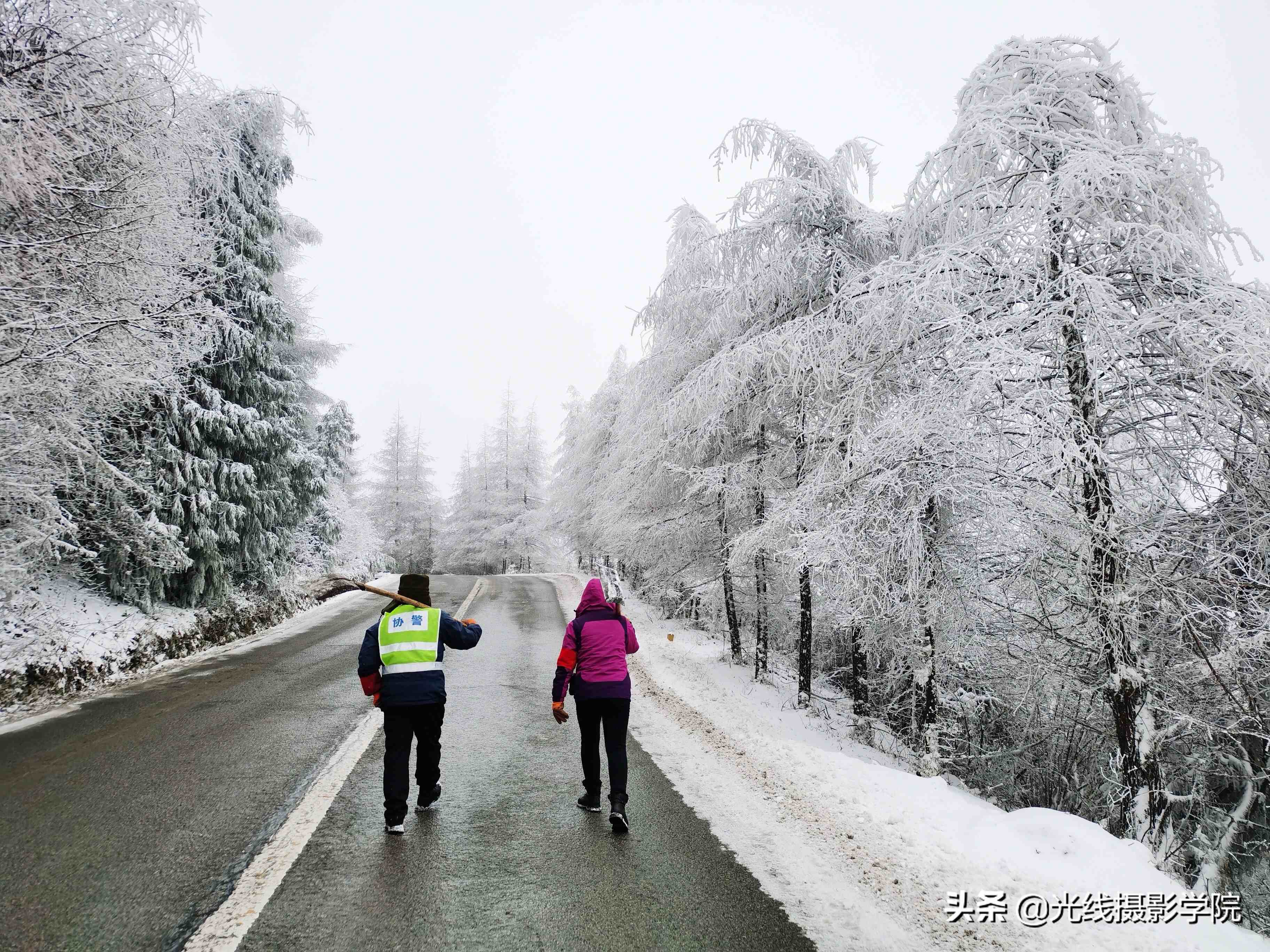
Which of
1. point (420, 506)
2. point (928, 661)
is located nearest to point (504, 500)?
point (420, 506)

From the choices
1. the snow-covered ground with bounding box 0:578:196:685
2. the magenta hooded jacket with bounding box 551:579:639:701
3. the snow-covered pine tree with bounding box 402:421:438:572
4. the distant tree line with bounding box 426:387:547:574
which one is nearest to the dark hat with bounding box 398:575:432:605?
the magenta hooded jacket with bounding box 551:579:639:701

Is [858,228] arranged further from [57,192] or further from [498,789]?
[57,192]

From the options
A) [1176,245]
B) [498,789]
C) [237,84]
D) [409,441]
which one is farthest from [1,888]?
[409,441]

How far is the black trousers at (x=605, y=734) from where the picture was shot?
15.8 ft

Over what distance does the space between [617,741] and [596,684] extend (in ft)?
1.47

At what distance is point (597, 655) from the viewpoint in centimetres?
506

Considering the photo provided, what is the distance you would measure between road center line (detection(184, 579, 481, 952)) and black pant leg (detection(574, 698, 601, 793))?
1889 millimetres

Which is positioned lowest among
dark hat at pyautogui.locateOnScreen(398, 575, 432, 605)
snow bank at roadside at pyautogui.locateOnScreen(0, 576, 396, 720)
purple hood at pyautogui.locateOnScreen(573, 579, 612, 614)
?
snow bank at roadside at pyautogui.locateOnScreen(0, 576, 396, 720)

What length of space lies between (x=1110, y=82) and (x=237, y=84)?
14152mm

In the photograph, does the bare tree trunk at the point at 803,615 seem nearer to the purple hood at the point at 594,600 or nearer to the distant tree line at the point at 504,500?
the purple hood at the point at 594,600

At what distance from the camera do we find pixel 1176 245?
4.97 metres

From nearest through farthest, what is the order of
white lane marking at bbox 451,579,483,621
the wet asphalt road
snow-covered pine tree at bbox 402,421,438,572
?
1. the wet asphalt road
2. white lane marking at bbox 451,579,483,621
3. snow-covered pine tree at bbox 402,421,438,572

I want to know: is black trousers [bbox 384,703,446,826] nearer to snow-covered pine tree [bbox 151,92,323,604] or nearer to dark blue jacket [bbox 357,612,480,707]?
dark blue jacket [bbox 357,612,480,707]

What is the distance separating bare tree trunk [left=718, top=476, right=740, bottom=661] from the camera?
1172 centimetres
